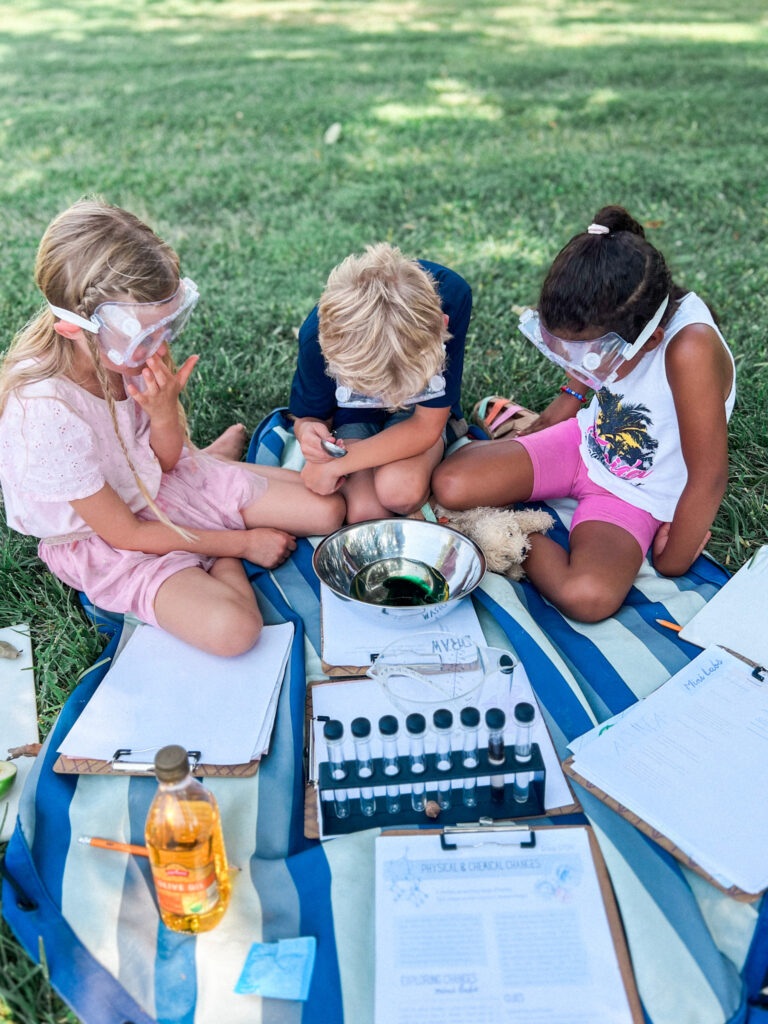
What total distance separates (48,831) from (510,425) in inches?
86.8

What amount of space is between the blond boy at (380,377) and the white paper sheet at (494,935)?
4.24ft

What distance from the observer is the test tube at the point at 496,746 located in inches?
72.1

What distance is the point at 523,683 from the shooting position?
2.26 meters

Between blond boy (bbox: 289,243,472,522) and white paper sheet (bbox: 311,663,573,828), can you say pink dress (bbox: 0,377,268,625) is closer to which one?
blond boy (bbox: 289,243,472,522)

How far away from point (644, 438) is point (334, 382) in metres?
1.11

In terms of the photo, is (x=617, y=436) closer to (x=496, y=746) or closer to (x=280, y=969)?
(x=496, y=746)

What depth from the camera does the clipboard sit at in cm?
203

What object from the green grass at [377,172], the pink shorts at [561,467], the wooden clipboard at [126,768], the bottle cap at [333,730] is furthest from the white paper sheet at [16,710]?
the pink shorts at [561,467]

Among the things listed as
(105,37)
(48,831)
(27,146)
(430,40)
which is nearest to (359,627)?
(48,831)

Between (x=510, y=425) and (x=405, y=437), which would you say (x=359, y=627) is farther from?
(x=510, y=425)

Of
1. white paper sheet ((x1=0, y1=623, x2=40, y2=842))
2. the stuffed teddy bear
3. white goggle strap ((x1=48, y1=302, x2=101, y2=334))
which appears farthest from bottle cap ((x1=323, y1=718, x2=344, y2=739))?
white goggle strap ((x1=48, y1=302, x2=101, y2=334))

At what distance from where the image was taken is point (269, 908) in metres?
1.75

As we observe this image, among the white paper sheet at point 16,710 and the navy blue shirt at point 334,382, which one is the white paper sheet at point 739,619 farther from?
the white paper sheet at point 16,710

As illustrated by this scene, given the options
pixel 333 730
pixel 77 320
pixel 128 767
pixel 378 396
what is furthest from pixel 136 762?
pixel 378 396
